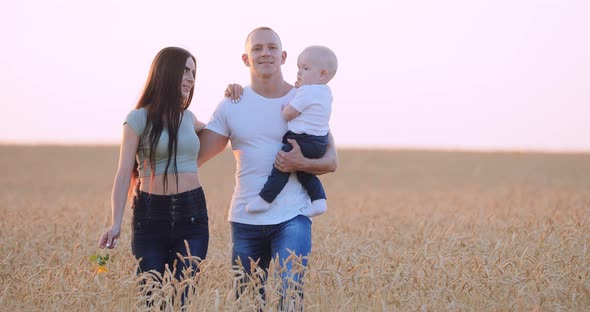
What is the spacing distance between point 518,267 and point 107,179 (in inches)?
1093

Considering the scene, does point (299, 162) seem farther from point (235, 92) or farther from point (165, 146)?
point (165, 146)

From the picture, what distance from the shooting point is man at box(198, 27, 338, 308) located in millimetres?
5320

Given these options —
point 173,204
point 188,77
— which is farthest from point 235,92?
point 173,204

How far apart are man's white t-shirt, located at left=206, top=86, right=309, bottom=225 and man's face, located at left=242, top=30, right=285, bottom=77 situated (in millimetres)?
202

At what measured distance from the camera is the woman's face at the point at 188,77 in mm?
5320

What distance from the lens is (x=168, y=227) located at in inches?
208

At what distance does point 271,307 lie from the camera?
5.00 metres

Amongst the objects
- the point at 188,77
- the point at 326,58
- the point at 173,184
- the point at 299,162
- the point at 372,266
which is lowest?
the point at 372,266

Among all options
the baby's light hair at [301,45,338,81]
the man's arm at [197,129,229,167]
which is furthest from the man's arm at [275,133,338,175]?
the baby's light hair at [301,45,338,81]

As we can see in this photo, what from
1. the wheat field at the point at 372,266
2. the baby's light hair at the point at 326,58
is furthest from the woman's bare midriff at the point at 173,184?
the baby's light hair at the point at 326,58

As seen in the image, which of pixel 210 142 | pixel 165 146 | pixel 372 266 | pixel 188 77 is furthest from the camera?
pixel 372 266

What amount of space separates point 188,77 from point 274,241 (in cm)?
117

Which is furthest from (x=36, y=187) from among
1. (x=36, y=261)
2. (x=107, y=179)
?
(x=36, y=261)

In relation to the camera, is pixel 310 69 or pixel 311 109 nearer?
pixel 311 109
